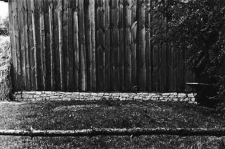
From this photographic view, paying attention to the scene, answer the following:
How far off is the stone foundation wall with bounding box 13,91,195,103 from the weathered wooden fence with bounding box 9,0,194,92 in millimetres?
216

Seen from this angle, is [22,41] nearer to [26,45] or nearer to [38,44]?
[26,45]

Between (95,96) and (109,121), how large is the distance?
3705 millimetres

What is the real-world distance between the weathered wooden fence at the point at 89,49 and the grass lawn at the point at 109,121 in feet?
3.65

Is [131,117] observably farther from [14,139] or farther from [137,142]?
[14,139]

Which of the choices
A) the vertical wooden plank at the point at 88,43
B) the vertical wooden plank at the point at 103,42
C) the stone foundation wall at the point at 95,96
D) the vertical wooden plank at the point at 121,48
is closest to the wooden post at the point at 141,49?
the stone foundation wall at the point at 95,96

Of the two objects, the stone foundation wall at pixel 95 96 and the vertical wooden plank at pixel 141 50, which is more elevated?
the vertical wooden plank at pixel 141 50

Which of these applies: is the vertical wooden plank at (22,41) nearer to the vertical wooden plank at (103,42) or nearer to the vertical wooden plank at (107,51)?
the vertical wooden plank at (103,42)

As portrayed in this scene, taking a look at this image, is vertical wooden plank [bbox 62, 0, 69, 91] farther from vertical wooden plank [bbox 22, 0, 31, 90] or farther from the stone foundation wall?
vertical wooden plank [bbox 22, 0, 31, 90]

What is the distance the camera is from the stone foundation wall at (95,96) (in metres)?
10.8

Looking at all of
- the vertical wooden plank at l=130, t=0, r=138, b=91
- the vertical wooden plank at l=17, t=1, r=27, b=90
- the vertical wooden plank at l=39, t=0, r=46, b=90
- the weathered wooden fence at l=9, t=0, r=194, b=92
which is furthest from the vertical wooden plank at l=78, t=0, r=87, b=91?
the vertical wooden plank at l=17, t=1, r=27, b=90

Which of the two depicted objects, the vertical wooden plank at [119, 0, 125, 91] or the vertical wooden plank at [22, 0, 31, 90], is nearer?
the vertical wooden plank at [119, 0, 125, 91]

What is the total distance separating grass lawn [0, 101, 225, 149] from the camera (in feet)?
20.9

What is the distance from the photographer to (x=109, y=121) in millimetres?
7516

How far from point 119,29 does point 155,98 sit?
2799mm
